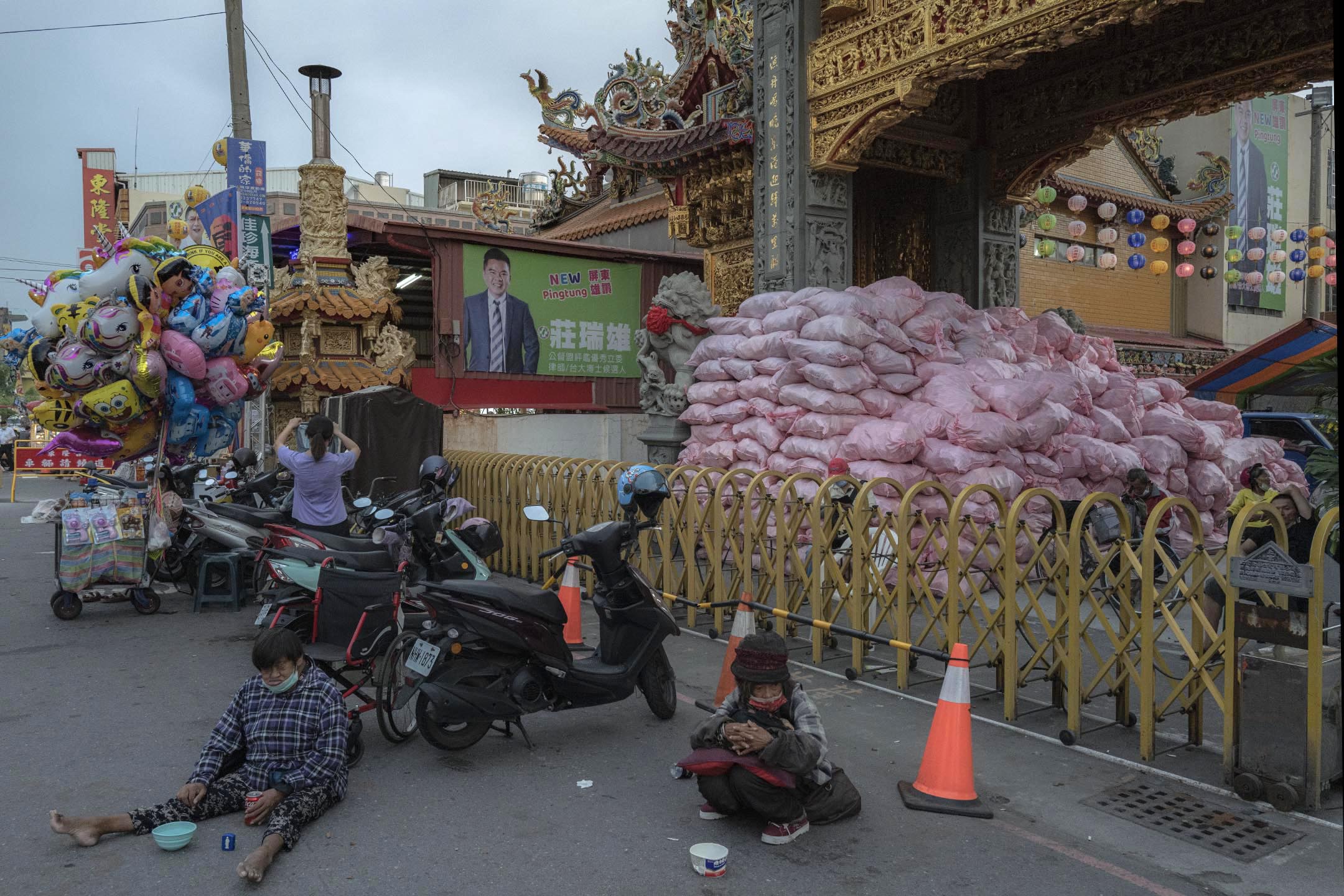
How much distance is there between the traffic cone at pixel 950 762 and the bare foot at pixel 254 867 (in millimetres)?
2745

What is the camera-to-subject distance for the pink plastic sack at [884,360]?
410 inches

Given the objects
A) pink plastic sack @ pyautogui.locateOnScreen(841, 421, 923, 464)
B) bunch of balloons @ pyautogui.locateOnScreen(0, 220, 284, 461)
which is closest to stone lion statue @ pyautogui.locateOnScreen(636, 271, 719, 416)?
pink plastic sack @ pyautogui.locateOnScreen(841, 421, 923, 464)

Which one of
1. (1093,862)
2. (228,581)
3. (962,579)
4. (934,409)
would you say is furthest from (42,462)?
(1093,862)

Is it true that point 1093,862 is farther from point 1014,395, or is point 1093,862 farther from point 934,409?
point 1014,395

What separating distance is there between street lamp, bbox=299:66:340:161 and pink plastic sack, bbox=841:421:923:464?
29.6 feet

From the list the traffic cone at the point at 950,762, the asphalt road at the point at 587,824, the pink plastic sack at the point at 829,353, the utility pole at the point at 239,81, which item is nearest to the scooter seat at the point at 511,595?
the asphalt road at the point at 587,824

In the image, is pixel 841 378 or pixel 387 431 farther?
pixel 387 431

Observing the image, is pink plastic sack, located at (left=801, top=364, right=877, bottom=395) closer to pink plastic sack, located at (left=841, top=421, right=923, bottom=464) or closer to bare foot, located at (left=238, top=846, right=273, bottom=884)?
pink plastic sack, located at (left=841, top=421, right=923, bottom=464)

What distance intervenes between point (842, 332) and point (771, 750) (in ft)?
22.8

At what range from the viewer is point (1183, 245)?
1920cm

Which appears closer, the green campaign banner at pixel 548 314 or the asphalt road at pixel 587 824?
the asphalt road at pixel 587 824

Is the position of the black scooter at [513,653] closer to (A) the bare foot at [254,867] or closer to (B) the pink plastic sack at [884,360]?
(A) the bare foot at [254,867]

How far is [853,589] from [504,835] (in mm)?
3299

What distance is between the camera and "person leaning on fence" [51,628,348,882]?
13.6 ft
